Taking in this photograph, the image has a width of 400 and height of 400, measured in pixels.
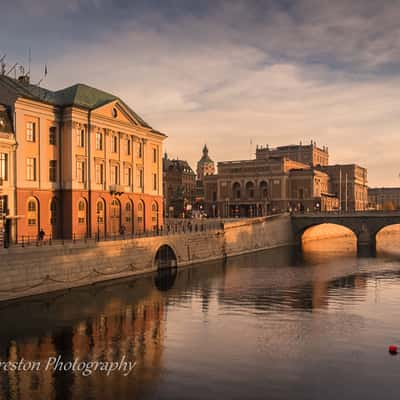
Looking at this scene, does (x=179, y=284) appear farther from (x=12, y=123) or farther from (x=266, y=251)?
(x=266, y=251)

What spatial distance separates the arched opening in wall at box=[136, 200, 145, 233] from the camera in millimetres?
77688

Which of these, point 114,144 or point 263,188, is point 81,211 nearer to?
point 114,144

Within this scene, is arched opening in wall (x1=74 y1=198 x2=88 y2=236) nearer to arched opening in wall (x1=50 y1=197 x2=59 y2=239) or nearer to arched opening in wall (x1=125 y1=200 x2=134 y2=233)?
arched opening in wall (x1=50 y1=197 x2=59 y2=239)

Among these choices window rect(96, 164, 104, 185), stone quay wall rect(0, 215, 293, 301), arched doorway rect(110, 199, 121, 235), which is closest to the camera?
stone quay wall rect(0, 215, 293, 301)

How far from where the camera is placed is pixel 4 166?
55.2m

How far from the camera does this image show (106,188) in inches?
2739

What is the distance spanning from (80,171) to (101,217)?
7.19 metres

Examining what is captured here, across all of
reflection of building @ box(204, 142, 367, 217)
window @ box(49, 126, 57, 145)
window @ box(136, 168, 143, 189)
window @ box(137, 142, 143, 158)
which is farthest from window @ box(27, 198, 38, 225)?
reflection of building @ box(204, 142, 367, 217)

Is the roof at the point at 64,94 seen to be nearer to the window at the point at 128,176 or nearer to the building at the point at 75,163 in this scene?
the building at the point at 75,163

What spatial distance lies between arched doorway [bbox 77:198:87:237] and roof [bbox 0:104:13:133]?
517 inches

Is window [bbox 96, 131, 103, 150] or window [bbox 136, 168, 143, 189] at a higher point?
window [bbox 96, 131, 103, 150]

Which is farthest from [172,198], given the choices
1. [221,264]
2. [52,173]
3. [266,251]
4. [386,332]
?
[386,332]

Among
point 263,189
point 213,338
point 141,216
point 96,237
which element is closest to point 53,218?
point 96,237

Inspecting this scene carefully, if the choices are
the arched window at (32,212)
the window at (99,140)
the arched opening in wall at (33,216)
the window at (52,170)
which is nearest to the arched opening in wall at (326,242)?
the window at (99,140)
